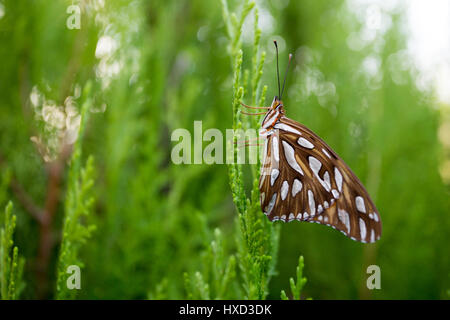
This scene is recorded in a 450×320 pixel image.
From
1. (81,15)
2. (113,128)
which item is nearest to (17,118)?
(113,128)

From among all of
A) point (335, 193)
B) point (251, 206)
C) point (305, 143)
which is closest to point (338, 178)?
point (335, 193)

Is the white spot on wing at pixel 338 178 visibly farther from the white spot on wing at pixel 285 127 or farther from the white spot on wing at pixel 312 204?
the white spot on wing at pixel 285 127

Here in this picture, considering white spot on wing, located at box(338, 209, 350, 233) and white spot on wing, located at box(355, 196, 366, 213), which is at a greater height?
white spot on wing, located at box(355, 196, 366, 213)

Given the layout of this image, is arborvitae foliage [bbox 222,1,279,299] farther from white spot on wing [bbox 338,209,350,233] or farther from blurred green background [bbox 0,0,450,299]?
white spot on wing [bbox 338,209,350,233]

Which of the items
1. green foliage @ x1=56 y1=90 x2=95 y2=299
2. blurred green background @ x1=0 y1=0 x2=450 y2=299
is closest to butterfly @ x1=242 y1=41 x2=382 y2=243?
blurred green background @ x1=0 y1=0 x2=450 y2=299

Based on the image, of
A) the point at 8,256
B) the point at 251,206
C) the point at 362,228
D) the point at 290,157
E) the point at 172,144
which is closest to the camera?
the point at 251,206

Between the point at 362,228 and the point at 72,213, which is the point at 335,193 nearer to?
the point at 362,228

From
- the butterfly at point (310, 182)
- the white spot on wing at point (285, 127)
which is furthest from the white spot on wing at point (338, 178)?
the white spot on wing at point (285, 127)
